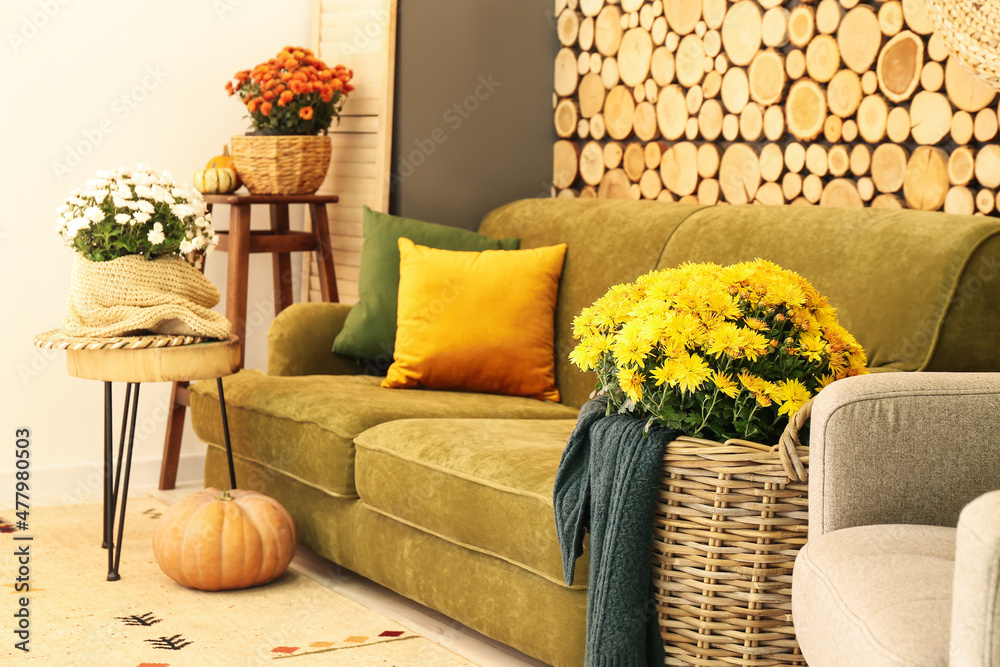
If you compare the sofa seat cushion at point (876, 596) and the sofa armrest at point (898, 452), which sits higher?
the sofa armrest at point (898, 452)

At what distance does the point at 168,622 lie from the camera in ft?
7.91

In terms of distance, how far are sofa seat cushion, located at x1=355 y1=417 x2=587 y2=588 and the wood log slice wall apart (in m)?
0.97

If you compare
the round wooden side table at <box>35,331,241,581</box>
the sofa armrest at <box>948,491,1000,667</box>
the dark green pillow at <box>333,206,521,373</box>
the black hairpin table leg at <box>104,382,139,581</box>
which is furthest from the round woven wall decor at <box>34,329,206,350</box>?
the sofa armrest at <box>948,491,1000,667</box>

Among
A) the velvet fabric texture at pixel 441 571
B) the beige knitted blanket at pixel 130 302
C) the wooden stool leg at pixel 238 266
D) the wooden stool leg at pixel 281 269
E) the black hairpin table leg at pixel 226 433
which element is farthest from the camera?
the wooden stool leg at pixel 281 269

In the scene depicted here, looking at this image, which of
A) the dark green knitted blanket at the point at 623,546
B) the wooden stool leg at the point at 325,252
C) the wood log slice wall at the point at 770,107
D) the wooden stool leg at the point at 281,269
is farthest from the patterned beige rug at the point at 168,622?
the wood log slice wall at the point at 770,107

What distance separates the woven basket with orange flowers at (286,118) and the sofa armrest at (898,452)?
7.32 ft

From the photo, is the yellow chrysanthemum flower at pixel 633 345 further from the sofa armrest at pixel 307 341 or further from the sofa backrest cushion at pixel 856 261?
the sofa armrest at pixel 307 341

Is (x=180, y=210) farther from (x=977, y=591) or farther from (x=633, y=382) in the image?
(x=977, y=591)

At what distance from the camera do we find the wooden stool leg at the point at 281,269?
3711mm

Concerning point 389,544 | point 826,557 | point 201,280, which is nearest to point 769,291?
point 826,557

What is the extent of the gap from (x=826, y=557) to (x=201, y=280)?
1837mm

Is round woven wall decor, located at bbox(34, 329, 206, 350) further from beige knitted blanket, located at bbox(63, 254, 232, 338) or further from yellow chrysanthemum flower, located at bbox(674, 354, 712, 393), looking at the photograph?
yellow chrysanthemum flower, located at bbox(674, 354, 712, 393)

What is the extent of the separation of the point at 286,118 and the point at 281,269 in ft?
1.94

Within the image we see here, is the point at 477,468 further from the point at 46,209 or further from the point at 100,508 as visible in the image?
the point at 46,209
